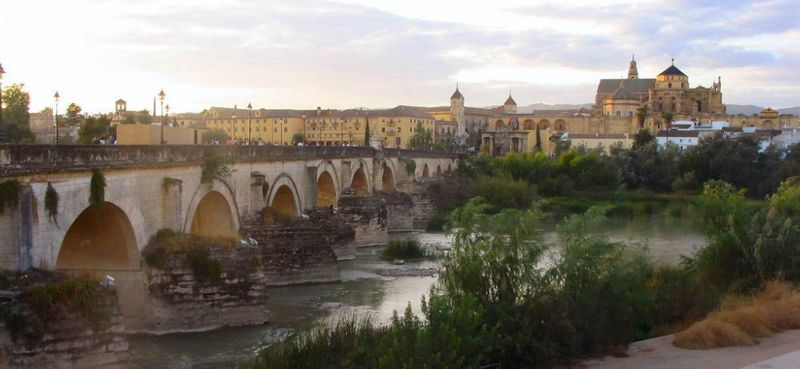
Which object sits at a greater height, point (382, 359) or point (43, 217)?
point (43, 217)

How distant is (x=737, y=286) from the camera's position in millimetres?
17078

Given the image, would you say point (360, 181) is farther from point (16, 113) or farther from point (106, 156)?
point (106, 156)

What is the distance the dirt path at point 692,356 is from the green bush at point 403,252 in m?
15.2

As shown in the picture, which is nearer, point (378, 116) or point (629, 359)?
point (629, 359)

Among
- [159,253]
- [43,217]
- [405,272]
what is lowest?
[405,272]

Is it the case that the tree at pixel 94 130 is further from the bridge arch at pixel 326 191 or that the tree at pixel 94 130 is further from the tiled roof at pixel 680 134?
the tiled roof at pixel 680 134

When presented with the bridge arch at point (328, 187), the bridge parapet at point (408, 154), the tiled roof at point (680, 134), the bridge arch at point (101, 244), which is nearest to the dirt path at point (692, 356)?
the bridge arch at point (101, 244)

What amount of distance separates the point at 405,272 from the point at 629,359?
13.2 metres

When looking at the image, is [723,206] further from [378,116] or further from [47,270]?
[378,116]

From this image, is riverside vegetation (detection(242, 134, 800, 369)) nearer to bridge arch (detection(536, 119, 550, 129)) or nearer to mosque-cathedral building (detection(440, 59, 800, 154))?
mosque-cathedral building (detection(440, 59, 800, 154))

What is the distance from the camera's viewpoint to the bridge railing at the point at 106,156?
40.5ft

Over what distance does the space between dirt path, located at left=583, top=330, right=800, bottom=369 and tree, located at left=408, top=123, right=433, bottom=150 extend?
2753 inches

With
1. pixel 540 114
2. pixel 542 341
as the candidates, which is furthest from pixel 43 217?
pixel 540 114

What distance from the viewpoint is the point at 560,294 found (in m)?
12.6
